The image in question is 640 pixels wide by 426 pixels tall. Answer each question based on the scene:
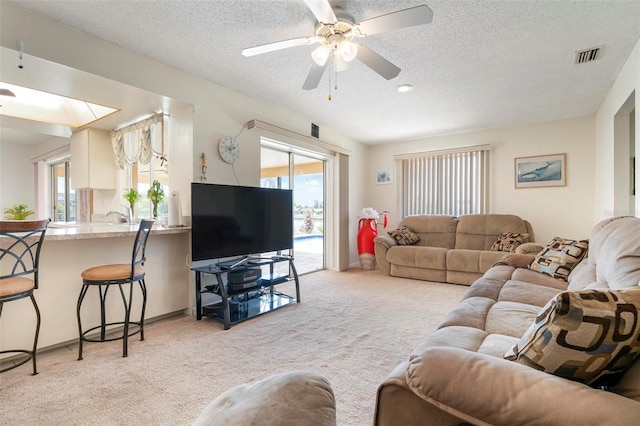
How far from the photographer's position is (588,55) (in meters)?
2.61

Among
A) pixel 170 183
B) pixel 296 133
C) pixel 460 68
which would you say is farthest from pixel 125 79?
pixel 460 68

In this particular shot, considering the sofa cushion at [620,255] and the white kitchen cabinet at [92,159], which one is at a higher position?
the white kitchen cabinet at [92,159]

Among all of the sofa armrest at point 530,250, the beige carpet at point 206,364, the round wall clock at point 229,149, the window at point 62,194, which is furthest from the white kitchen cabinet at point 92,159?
the sofa armrest at point 530,250

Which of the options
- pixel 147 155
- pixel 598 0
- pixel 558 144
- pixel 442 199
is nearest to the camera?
pixel 598 0

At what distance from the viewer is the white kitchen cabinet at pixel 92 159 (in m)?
4.10

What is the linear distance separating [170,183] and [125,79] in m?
1.10

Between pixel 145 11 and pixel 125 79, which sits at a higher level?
pixel 145 11

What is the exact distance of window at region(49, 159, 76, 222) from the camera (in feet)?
16.8

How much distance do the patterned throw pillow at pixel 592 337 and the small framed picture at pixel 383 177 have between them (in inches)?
207

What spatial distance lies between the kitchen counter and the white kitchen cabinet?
1.92 m

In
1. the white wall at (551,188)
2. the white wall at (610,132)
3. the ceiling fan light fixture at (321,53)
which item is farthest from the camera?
the white wall at (551,188)

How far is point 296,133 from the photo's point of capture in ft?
13.8

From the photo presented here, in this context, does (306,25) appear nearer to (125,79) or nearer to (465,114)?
(125,79)

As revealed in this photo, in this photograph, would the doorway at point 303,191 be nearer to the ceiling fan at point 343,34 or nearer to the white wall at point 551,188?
the ceiling fan at point 343,34
